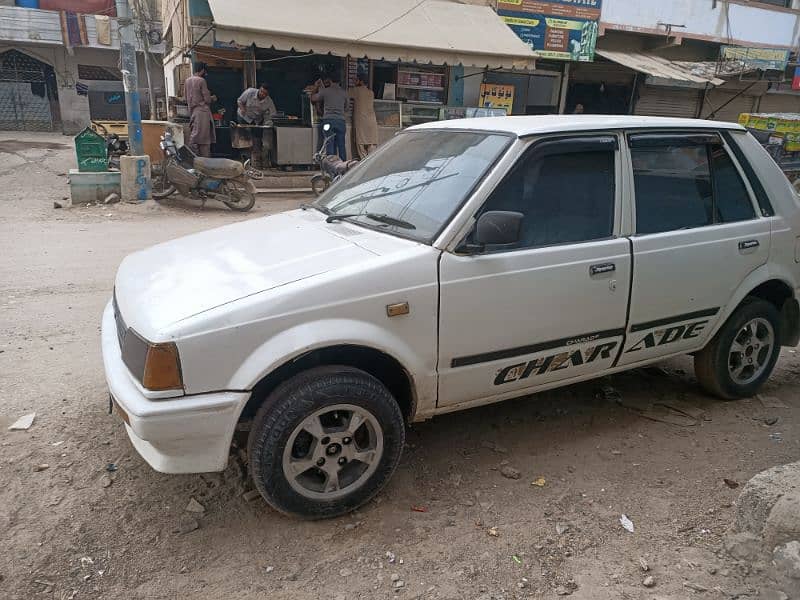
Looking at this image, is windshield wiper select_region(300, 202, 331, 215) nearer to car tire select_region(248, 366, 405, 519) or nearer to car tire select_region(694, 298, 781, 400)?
car tire select_region(248, 366, 405, 519)

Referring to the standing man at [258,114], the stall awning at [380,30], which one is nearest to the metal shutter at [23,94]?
the standing man at [258,114]

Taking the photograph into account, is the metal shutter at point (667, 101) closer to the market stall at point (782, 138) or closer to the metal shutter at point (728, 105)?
the metal shutter at point (728, 105)

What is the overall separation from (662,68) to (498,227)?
1581cm

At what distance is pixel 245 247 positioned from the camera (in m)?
3.15

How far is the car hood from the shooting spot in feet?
8.35

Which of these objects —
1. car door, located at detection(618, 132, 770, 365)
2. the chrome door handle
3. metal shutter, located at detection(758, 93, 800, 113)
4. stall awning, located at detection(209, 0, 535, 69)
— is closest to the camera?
the chrome door handle

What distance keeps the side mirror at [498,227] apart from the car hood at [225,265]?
415 mm

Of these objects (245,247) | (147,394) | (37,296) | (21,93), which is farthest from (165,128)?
(21,93)

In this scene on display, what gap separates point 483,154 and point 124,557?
8.06 feet

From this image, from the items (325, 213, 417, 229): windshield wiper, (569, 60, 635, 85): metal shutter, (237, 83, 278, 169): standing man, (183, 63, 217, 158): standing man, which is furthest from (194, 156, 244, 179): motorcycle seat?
(569, 60, 635, 85): metal shutter

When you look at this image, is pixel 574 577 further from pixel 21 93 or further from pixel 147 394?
pixel 21 93

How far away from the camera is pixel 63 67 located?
77.7ft

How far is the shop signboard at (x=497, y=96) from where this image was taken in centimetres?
1508

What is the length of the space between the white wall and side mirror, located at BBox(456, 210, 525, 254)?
15408mm
